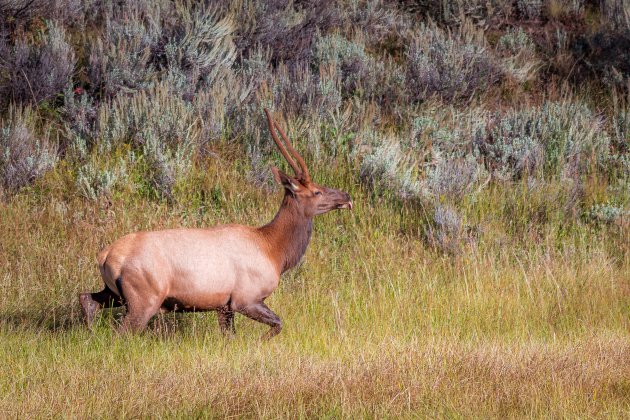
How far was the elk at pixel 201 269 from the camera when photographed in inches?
268

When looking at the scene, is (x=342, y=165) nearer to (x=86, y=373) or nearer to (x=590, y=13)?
(x=86, y=373)

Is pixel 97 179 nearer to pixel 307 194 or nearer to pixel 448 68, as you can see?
pixel 307 194

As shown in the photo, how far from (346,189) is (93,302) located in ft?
13.3

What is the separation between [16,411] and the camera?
5406 millimetres

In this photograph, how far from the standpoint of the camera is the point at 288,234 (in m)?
7.61

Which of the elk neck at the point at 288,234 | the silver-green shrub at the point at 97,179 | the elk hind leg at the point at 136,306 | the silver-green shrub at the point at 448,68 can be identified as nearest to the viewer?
the elk hind leg at the point at 136,306

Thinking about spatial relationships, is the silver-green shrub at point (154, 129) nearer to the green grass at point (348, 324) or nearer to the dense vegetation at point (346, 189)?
the dense vegetation at point (346, 189)

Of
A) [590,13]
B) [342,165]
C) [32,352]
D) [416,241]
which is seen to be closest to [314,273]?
[416,241]

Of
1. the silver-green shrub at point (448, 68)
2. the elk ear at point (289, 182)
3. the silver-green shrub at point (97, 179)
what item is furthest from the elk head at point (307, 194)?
the silver-green shrub at point (448, 68)

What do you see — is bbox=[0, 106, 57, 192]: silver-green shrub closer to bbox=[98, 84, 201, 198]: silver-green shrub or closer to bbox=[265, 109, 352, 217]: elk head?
bbox=[98, 84, 201, 198]: silver-green shrub

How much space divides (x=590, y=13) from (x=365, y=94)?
16.2 feet

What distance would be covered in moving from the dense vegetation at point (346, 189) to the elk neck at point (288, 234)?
1.89ft

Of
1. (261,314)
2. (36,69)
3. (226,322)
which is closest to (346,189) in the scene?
(226,322)

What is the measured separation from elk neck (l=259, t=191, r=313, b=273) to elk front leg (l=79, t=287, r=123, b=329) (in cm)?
121
